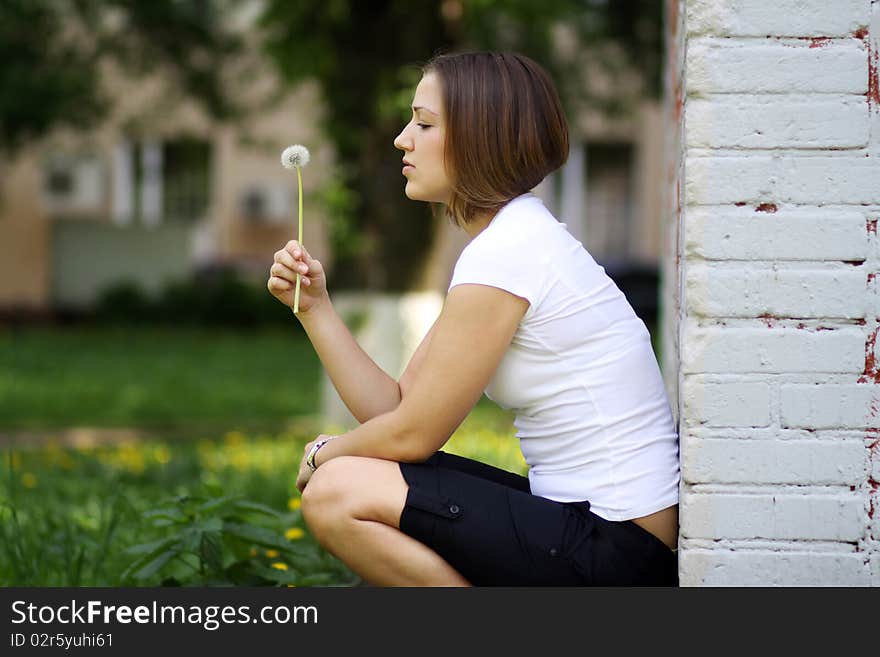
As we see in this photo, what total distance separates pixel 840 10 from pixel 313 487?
137 cm

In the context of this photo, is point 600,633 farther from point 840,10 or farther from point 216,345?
point 216,345

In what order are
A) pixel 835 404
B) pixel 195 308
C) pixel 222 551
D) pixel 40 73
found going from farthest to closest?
pixel 195 308 < pixel 40 73 < pixel 222 551 < pixel 835 404

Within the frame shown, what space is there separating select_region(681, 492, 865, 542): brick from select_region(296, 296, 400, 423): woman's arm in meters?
0.74

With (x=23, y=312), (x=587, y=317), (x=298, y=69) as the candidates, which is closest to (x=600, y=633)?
(x=587, y=317)

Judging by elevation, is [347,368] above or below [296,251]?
below

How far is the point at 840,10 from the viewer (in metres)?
2.23

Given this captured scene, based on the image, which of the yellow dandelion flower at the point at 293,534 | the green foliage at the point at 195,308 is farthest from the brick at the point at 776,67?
the green foliage at the point at 195,308

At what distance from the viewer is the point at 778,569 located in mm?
2248

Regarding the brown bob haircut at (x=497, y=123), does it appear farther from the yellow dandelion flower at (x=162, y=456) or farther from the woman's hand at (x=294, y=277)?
the yellow dandelion flower at (x=162, y=456)

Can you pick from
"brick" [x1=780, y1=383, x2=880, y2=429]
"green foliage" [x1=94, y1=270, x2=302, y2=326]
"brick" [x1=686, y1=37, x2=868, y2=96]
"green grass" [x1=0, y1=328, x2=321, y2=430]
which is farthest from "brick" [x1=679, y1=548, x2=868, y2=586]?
"green foliage" [x1=94, y1=270, x2=302, y2=326]

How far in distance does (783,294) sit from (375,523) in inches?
35.3

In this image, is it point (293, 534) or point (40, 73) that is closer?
point (293, 534)

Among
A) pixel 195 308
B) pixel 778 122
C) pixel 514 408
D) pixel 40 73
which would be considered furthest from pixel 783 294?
pixel 195 308

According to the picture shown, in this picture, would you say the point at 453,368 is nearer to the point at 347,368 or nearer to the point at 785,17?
the point at 347,368
